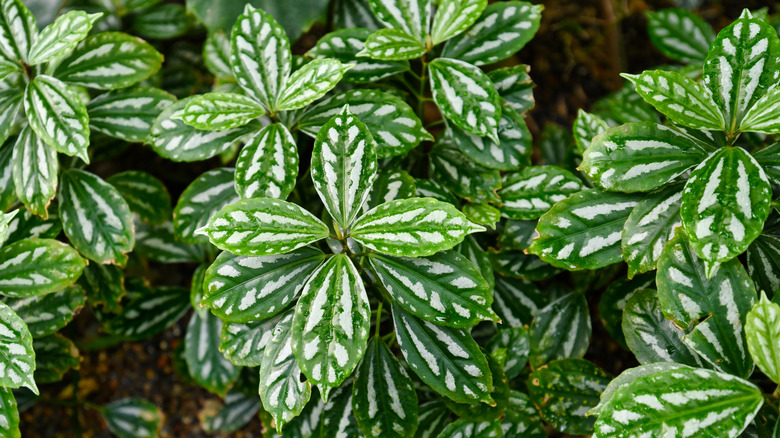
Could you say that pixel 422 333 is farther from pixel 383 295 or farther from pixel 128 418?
pixel 128 418

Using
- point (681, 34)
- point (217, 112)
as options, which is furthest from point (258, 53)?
point (681, 34)

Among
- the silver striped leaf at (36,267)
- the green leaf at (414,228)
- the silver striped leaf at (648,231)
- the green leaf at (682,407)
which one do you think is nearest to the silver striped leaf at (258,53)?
the green leaf at (414,228)

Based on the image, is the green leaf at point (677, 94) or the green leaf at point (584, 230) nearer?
the green leaf at point (677, 94)

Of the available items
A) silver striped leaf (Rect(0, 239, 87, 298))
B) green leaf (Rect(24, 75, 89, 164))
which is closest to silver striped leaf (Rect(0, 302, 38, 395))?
silver striped leaf (Rect(0, 239, 87, 298))

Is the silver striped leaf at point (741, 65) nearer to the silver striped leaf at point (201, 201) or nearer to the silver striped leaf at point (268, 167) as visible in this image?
the silver striped leaf at point (268, 167)

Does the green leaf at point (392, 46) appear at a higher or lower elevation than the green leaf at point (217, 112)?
higher

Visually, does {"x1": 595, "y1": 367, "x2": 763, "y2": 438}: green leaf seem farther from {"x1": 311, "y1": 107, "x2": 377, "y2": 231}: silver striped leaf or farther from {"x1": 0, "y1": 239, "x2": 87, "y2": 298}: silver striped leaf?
{"x1": 0, "y1": 239, "x2": 87, "y2": 298}: silver striped leaf

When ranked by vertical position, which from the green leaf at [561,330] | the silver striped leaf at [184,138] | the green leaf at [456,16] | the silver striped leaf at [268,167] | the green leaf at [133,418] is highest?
the green leaf at [456,16]
